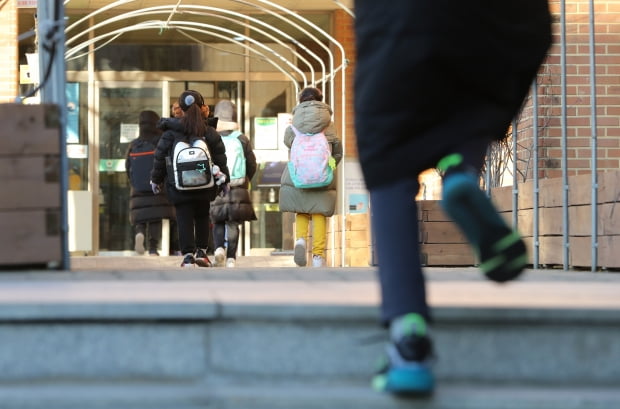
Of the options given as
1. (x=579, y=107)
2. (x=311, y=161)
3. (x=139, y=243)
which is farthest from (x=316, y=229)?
(x=139, y=243)

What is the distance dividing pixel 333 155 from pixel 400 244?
7093 mm

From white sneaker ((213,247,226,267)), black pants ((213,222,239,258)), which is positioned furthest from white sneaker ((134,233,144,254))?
white sneaker ((213,247,226,267))

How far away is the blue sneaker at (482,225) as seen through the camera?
2.82m

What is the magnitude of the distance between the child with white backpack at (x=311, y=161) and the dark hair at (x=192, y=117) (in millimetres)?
942

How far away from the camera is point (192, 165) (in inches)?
349

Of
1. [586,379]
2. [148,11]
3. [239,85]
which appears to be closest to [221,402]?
[586,379]

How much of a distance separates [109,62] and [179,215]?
7258mm

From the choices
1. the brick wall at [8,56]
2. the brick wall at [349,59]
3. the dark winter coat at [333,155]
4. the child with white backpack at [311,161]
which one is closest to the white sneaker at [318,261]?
the child with white backpack at [311,161]

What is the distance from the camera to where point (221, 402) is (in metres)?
2.79

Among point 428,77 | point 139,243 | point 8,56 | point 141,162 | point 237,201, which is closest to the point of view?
point 428,77

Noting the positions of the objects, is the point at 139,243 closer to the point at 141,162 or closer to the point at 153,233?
the point at 153,233

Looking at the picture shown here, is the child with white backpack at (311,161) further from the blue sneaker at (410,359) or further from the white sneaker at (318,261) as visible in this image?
the blue sneaker at (410,359)

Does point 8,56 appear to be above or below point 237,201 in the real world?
above

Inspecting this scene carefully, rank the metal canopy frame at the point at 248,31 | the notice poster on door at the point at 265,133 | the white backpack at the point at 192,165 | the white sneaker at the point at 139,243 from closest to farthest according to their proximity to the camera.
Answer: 1. the white backpack at the point at 192,165
2. the metal canopy frame at the point at 248,31
3. the white sneaker at the point at 139,243
4. the notice poster on door at the point at 265,133
